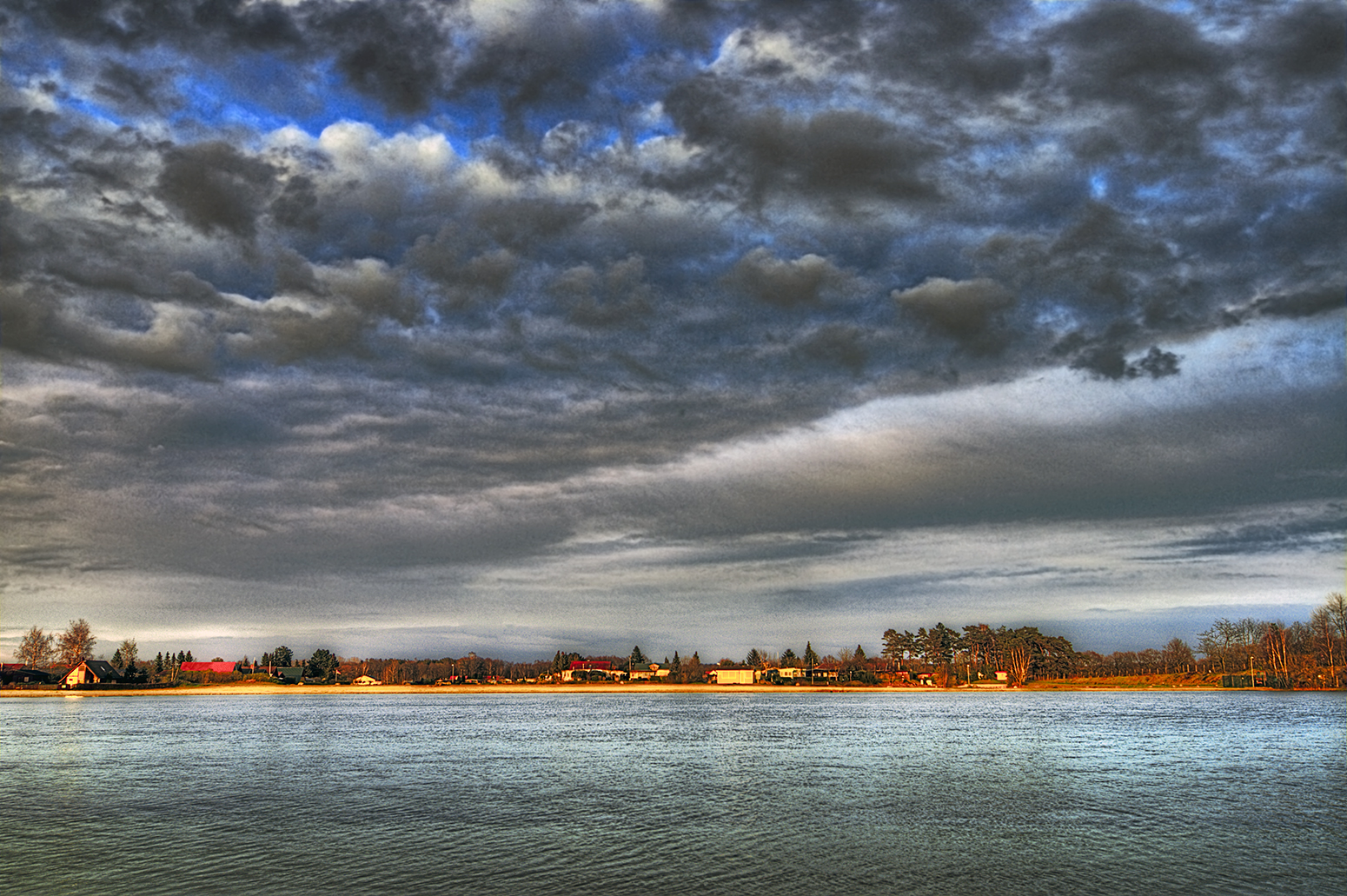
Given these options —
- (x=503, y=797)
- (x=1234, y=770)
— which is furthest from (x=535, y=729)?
(x=1234, y=770)

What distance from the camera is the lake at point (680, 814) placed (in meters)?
31.4

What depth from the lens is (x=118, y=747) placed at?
83250 mm

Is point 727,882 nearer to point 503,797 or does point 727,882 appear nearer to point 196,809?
point 503,797

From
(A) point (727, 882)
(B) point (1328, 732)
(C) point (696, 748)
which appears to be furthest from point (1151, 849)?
(B) point (1328, 732)

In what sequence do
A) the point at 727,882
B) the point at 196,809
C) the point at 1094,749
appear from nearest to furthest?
the point at 727,882 < the point at 196,809 < the point at 1094,749

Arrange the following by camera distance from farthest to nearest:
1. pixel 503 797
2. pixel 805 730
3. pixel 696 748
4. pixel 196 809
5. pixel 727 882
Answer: pixel 805 730 < pixel 696 748 < pixel 503 797 < pixel 196 809 < pixel 727 882

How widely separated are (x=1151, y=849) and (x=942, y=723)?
8296 cm

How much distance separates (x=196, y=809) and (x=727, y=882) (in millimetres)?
30687

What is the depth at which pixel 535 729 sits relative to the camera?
109m

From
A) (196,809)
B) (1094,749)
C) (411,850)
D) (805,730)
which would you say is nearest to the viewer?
(411,850)

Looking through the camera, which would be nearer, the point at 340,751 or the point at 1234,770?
the point at 1234,770

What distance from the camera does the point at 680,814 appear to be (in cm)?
4441

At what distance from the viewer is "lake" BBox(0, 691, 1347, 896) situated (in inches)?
1235

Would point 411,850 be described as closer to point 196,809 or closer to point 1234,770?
point 196,809
